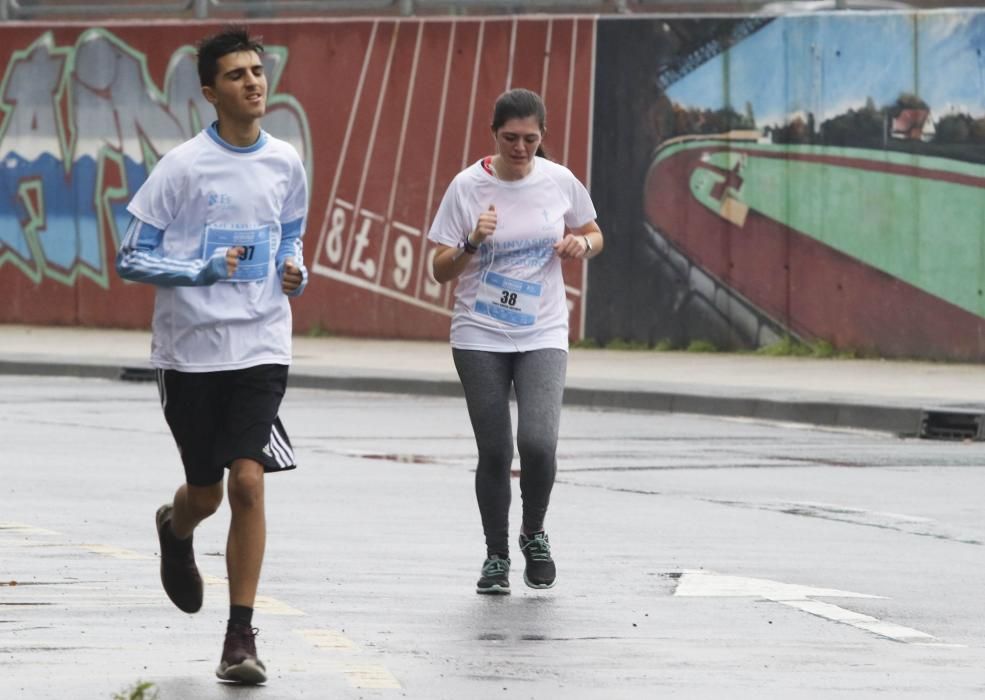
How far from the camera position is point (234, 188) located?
7441mm

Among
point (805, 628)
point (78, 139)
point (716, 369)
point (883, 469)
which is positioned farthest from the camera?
point (78, 139)

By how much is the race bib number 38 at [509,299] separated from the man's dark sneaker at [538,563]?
768mm

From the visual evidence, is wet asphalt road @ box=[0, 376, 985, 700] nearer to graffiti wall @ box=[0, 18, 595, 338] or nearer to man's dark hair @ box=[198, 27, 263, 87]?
man's dark hair @ box=[198, 27, 263, 87]

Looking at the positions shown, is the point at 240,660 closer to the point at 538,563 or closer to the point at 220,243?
the point at 220,243

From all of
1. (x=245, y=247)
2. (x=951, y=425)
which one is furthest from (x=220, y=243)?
(x=951, y=425)

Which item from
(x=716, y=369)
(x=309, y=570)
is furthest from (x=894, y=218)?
(x=309, y=570)

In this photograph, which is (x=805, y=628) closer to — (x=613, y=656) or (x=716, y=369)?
(x=613, y=656)

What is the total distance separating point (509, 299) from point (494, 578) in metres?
0.99

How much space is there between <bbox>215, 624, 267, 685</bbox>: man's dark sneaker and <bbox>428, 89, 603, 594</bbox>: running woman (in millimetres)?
1983

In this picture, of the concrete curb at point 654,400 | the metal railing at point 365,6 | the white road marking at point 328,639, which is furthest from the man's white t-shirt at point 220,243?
the metal railing at point 365,6

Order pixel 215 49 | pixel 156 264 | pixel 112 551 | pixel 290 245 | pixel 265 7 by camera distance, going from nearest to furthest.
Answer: pixel 156 264 → pixel 215 49 → pixel 290 245 → pixel 112 551 → pixel 265 7

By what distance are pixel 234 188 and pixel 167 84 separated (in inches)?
730

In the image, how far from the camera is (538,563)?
9.03 m

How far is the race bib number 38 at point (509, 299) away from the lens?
9086 millimetres
